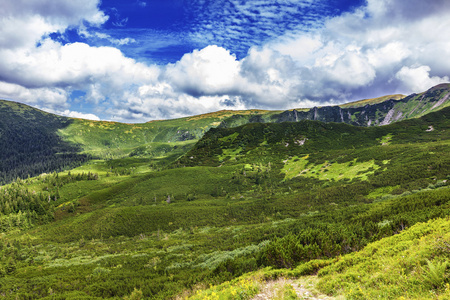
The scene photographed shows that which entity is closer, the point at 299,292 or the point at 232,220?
the point at 299,292

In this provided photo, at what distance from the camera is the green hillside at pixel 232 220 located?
1988cm

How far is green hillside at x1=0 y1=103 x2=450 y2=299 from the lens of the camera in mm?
19875

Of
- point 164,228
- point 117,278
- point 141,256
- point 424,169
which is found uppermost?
point 424,169

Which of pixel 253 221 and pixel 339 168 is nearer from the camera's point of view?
pixel 253 221

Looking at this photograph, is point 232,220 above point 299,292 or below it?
below

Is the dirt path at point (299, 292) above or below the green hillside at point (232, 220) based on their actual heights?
above

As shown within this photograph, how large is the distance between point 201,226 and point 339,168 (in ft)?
263

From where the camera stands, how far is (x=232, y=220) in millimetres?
77688

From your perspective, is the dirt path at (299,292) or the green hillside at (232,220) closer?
the dirt path at (299,292)

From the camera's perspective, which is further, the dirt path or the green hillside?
the green hillside

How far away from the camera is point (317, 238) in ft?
69.8

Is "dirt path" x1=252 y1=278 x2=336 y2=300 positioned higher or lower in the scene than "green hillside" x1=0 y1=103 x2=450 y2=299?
higher

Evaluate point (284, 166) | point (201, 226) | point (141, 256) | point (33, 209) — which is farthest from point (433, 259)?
point (33, 209)

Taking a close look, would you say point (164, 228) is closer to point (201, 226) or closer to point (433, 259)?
point (201, 226)
